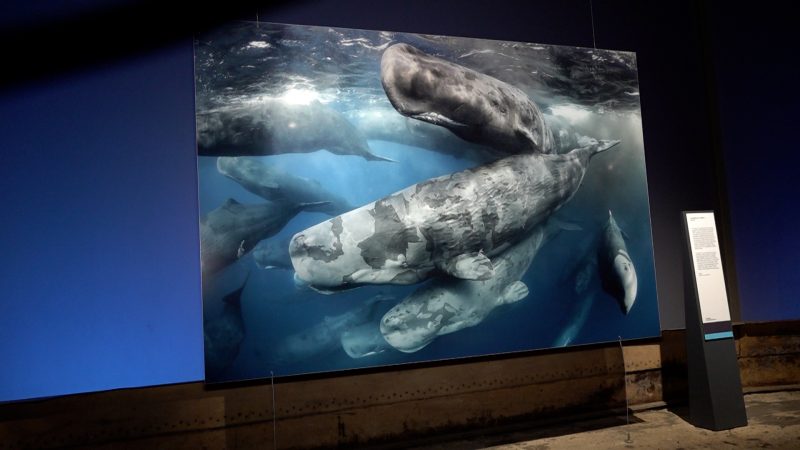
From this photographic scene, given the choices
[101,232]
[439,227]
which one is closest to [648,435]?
[439,227]

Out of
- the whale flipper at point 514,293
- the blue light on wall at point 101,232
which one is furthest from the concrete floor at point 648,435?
the blue light on wall at point 101,232

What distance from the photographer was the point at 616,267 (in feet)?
13.9

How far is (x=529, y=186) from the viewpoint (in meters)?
3.97

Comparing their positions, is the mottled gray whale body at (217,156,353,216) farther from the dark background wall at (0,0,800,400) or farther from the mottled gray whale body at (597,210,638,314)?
the mottled gray whale body at (597,210,638,314)

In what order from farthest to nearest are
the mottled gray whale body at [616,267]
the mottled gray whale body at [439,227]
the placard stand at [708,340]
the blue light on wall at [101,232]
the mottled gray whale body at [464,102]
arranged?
the mottled gray whale body at [616,267]
the placard stand at [708,340]
the mottled gray whale body at [464,102]
the mottled gray whale body at [439,227]
the blue light on wall at [101,232]

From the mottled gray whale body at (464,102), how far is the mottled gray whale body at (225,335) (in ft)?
5.10

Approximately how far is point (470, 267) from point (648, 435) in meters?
1.59

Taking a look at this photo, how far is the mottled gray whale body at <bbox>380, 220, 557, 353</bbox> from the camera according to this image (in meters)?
3.64

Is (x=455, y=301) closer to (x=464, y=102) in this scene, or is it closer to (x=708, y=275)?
(x=464, y=102)

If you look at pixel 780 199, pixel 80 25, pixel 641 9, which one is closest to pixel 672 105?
pixel 641 9

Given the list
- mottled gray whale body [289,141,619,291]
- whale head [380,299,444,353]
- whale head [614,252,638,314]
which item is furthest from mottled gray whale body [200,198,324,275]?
whale head [614,252,638,314]

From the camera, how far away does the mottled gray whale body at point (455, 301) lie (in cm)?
364

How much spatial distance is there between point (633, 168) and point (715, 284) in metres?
0.99

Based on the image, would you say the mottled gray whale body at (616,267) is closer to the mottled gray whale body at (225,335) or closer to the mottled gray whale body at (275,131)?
the mottled gray whale body at (275,131)
